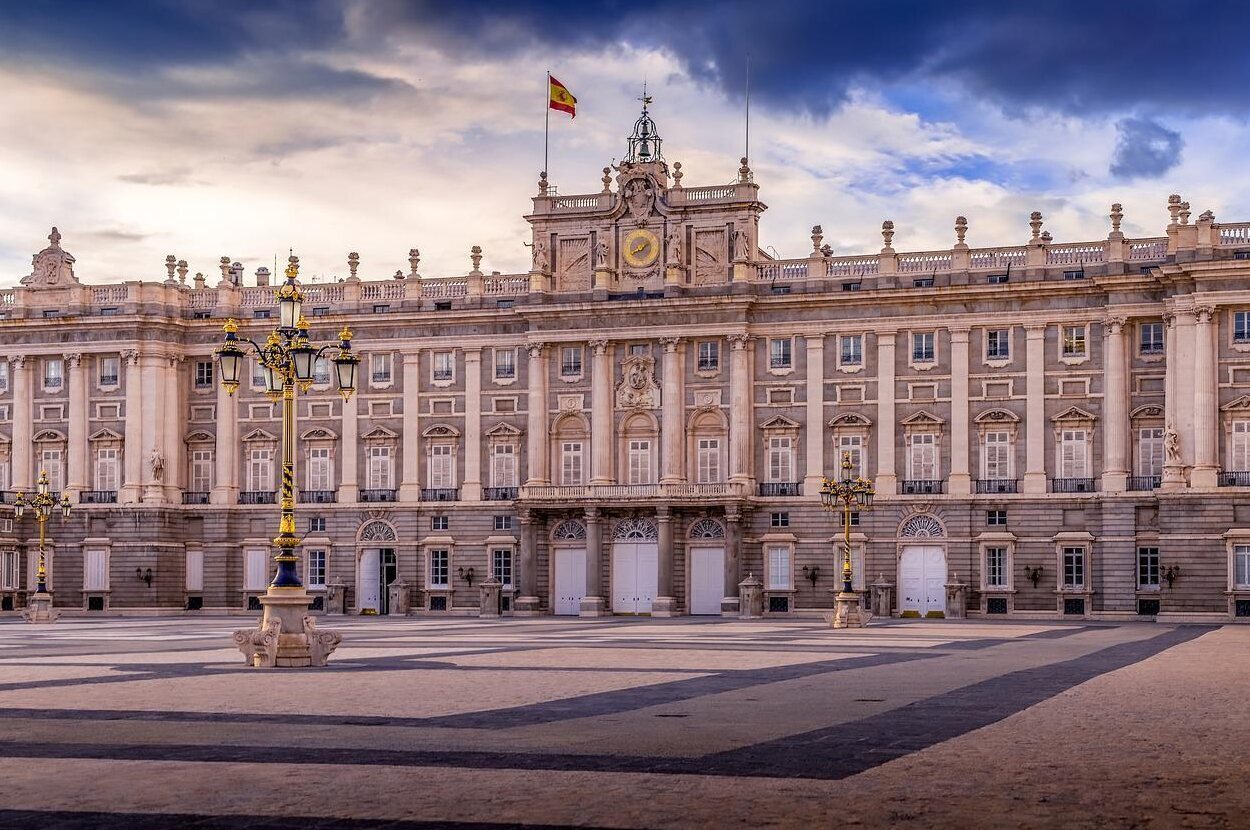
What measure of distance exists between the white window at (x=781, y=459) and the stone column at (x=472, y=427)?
1304 cm

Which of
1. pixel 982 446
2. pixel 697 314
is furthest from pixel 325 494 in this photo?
pixel 982 446

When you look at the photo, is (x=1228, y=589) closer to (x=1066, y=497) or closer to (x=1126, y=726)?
(x=1066, y=497)

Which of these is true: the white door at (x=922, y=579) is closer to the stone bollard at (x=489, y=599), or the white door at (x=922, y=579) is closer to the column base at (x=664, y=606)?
the column base at (x=664, y=606)

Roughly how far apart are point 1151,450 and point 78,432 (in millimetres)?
47069

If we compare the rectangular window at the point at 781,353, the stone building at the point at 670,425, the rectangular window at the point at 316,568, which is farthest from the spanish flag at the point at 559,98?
the rectangular window at the point at 316,568

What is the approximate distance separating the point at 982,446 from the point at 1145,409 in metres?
6.61

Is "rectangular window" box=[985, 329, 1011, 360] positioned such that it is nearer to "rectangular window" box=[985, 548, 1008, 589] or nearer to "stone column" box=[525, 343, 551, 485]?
"rectangular window" box=[985, 548, 1008, 589]

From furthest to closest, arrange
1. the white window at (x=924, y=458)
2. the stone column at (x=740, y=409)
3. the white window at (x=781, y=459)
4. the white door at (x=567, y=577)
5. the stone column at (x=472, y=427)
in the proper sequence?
the stone column at (x=472, y=427) < the white door at (x=567, y=577) < the white window at (x=781, y=459) < the stone column at (x=740, y=409) < the white window at (x=924, y=458)

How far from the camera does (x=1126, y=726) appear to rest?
65.4ft

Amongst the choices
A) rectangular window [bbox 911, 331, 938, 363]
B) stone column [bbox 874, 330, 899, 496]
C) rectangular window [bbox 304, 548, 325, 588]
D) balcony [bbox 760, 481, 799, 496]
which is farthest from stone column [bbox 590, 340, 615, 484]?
rectangular window [bbox 304, 548, 325, 588]

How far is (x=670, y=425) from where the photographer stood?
77188 mm

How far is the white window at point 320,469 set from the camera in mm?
82250

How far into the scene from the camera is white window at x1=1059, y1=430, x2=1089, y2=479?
7288 centimetres

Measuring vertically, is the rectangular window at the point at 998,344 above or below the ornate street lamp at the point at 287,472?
above
